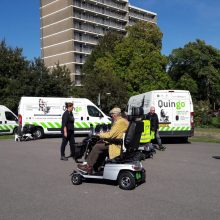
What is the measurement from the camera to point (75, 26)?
303ft

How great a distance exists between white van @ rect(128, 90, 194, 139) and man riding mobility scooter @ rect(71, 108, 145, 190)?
9.08m

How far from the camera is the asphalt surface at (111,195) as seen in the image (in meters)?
6.00

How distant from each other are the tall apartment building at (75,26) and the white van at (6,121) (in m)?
62.0

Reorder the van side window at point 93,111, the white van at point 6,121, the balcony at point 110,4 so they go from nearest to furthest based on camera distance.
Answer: the van side window at point 93,111
the white van at point 6,121
the balcony at point 110,4

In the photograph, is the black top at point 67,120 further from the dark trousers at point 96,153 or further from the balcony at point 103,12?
the balcony at point 103,12

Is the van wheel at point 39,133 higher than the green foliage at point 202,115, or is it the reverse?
the green foliage at point 202,115

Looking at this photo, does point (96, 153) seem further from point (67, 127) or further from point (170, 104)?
point (170, 104)

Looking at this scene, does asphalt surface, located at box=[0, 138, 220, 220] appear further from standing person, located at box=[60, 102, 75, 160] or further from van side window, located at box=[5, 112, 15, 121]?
van side window, located at box=[5, 112, 15, 121]

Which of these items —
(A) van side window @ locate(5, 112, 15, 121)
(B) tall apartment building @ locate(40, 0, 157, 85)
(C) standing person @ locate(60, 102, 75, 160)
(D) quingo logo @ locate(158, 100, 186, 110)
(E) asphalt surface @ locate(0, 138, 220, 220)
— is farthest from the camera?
(B) tall apartment building @ locate(40, 0, 157, 85)

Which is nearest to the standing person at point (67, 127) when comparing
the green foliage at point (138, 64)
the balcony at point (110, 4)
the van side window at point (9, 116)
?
the van side window at point (9, 116)

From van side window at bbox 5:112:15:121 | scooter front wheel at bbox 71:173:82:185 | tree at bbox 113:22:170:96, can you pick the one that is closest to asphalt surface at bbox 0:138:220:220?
scooter front wheel at bbox 71:173:82:185

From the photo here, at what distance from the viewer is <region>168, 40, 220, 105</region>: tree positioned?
63375mm

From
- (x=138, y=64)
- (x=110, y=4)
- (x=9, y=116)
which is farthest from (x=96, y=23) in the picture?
(x=9, y=116)

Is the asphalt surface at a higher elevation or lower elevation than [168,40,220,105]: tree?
lower
